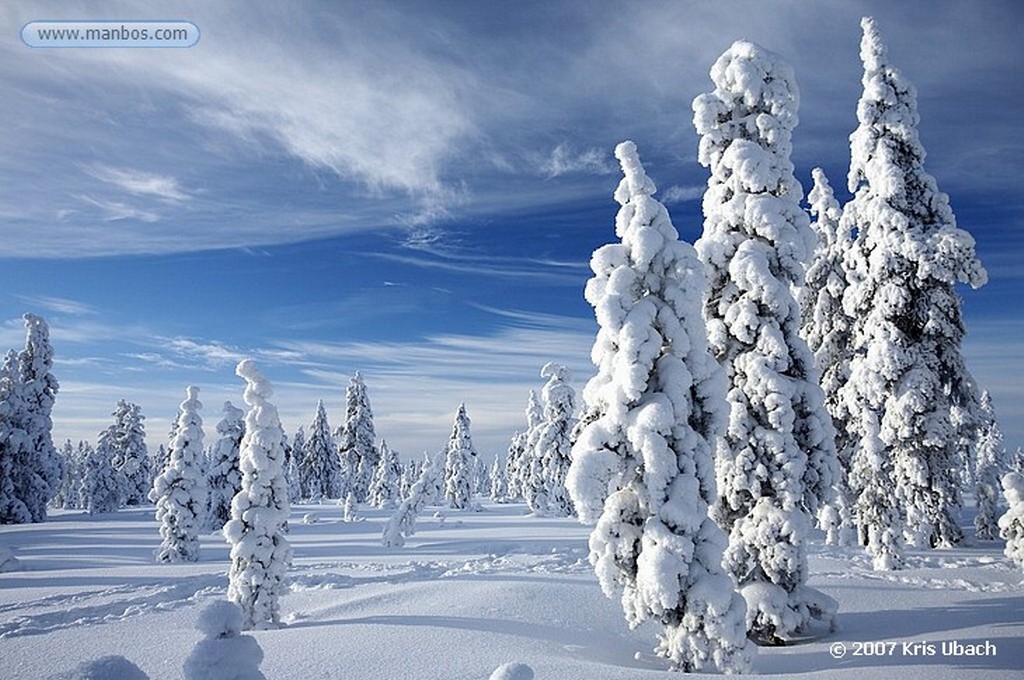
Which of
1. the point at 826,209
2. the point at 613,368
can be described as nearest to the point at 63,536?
the point at 613,368

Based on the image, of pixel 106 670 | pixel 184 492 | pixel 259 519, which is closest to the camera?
pixel 106 670

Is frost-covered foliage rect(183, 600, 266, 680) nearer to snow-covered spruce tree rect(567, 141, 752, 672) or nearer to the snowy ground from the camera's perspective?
the snowy ground

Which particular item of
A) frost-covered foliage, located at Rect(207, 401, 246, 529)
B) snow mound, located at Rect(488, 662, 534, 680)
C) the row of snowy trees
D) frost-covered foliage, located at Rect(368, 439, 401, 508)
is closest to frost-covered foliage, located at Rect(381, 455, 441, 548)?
frost-covered foliage, located at Rect(207, 401, 246, 529)

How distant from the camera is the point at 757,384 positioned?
13922 millimetres

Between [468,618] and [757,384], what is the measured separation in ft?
27.8

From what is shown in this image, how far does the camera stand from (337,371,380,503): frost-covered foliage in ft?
222

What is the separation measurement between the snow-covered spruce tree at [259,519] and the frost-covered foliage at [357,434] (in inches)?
1959

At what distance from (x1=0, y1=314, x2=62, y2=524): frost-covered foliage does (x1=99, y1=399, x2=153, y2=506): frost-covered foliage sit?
12902 mm

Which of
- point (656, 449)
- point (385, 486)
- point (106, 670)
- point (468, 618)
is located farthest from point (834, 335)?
point (385, 486)

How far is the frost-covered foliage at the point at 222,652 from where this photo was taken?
19.5ft

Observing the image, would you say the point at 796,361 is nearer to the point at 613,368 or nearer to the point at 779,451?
the point at 779,451

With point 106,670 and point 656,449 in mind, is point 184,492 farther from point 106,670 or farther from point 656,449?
point 106,670

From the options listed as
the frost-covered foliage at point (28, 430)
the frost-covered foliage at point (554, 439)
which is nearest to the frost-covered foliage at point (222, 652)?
the frost-covered foliage at point (554, 439)

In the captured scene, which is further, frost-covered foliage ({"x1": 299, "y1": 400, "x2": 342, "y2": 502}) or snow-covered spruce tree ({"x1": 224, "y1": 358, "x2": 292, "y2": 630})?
frost-covered foliage ({"x1": 299, "y1": 400, "x2": 342, "y2": 502})
